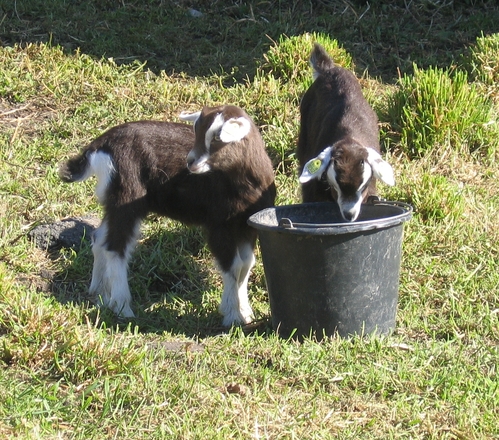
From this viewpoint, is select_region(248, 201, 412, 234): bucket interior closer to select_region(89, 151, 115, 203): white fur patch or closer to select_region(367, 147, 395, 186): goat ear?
select_region(367, 147, 395, 186): goat ear

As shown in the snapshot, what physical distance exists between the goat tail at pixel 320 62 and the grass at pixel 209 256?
0.78 metres

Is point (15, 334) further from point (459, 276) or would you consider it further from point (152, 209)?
point (459, 276)

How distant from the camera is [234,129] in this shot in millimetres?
5527

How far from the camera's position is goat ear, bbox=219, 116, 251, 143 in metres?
5.47

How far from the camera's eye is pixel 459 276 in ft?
19.8

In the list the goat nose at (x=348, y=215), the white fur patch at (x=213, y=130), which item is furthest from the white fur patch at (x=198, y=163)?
the goat nose at (x=348, y=215)

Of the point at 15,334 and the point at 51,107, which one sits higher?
the point at 51,107

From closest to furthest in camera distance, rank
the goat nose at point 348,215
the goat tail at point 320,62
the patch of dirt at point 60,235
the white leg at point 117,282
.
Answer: the goat nose at point 348,215, the white leg at point 117,282, the patch of dirt at point 60,235, the goat tail at point 320,62

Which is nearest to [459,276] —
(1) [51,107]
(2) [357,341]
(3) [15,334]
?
(2) [357,341]

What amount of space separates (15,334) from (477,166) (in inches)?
182

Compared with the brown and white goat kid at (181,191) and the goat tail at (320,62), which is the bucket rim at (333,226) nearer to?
the brown and white goat kid at (181,191)

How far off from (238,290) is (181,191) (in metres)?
0.78

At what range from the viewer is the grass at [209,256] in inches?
168

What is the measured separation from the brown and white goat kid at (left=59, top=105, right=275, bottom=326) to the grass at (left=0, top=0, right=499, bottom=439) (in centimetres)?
31
